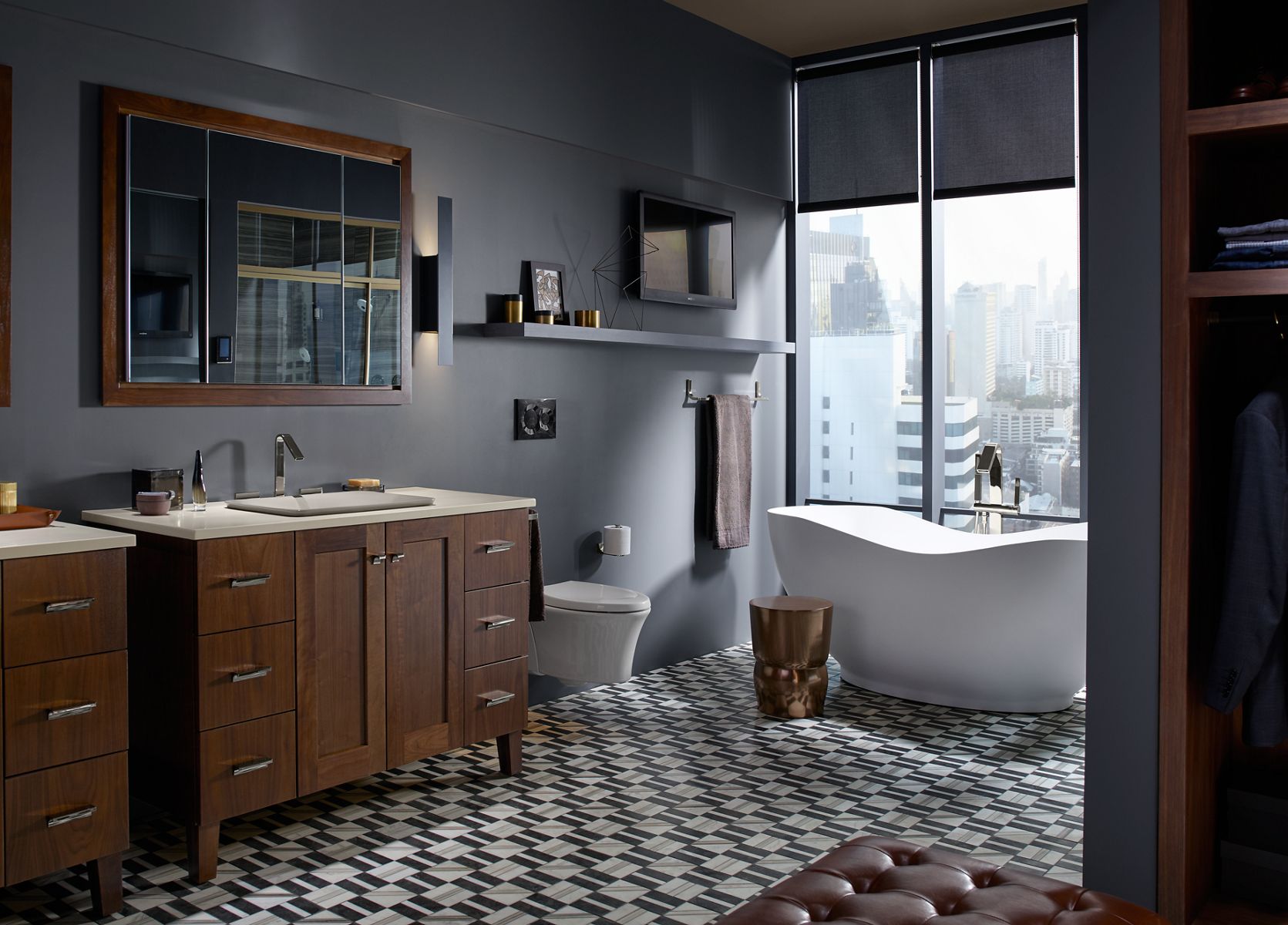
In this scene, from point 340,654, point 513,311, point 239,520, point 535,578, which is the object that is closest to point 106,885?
point 340,654

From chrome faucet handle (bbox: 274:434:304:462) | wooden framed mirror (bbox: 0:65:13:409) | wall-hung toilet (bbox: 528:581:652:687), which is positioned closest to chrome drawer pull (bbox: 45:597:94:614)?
wooden framed mirror (bbox: 0:65:13:409)

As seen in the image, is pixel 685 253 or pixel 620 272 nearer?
pixel 620 272

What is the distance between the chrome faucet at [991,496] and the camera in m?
4.96

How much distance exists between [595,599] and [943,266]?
2534mm

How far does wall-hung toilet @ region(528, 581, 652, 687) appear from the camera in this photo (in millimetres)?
3967

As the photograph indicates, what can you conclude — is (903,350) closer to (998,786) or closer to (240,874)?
(998,786)

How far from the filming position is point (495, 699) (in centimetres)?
341

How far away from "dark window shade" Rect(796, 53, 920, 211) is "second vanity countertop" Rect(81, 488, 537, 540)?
3.04 metres

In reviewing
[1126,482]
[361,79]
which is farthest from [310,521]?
[1126,482]

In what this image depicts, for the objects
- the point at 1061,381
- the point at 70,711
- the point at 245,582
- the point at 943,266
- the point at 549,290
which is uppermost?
the point at 943,266

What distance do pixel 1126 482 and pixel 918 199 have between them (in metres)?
3.41

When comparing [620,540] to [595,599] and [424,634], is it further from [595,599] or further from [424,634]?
[424,634]

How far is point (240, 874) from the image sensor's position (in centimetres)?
274

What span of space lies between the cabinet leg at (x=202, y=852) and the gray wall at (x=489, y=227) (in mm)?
936
